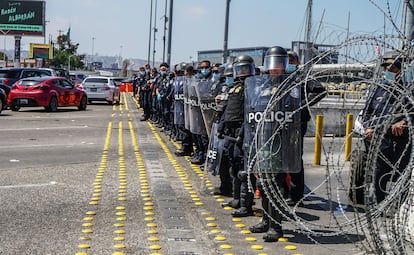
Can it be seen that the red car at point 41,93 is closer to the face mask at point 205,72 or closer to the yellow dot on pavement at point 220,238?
the face mask at point 205,72

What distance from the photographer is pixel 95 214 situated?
22.6 ft

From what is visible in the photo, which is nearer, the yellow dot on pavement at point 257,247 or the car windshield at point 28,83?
the yellow dot on pavement at point 257,247

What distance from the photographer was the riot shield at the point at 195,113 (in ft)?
31.6

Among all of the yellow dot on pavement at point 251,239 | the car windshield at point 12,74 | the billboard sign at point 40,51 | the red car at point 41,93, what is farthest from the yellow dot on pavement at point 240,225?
the billboard sign at point 40,51

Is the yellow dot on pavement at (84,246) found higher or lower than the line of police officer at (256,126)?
lower

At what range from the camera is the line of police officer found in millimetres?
5723

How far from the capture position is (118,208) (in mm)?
7207

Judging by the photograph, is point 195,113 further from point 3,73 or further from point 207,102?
point 3,73

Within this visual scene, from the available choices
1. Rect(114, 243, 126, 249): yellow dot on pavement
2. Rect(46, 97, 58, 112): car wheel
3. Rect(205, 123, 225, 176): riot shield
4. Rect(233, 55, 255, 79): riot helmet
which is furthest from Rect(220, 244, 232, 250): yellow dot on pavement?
Rect(46, 97, 58, 112): car wheel

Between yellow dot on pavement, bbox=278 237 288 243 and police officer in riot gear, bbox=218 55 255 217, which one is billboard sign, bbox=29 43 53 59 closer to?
police officer in riot gear, bbox=218 55 255 217

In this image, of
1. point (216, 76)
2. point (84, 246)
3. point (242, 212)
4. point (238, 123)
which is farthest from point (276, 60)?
point (216, 76)

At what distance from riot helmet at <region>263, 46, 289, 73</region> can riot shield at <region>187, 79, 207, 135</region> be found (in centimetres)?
364

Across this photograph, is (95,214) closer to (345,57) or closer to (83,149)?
(345,57)

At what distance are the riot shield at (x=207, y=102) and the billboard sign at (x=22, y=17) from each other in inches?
1821
